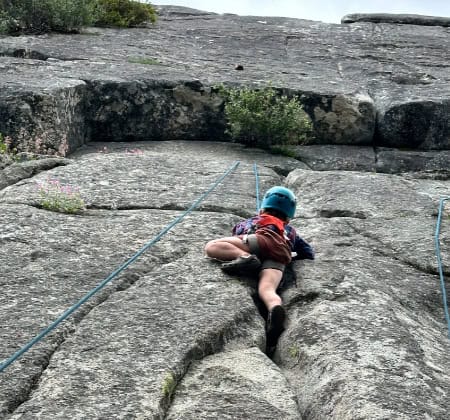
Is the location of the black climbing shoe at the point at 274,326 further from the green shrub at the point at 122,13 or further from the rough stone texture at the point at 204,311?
the green shrub at the point at 122,13


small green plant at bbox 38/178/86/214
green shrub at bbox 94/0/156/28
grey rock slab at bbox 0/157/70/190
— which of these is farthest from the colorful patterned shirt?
green shrub at bbox 94/0/156/28

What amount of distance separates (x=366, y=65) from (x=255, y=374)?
35.5 ft

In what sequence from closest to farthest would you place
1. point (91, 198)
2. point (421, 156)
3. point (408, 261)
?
1. point (408, 261)
2. point (91, 198)
3. point (421, 156)

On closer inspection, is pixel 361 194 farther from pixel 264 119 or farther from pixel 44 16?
pixel 44 16

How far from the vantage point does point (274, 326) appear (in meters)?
5.71

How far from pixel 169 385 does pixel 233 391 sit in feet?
1.27

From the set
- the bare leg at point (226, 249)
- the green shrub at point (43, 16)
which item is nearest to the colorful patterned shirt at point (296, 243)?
the bare leg at point (226, 249)

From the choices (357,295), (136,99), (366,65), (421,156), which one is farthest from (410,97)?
(357,295)

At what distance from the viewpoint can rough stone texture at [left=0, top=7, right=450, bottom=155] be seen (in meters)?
10.6

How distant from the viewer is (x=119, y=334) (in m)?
5.10

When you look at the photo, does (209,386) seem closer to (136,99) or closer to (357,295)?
(357,295)

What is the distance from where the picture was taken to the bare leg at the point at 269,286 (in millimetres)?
5922

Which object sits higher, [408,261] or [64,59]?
[64,59]

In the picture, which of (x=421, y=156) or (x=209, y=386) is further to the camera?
(x=421, y=156)
